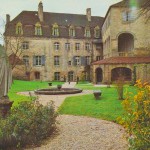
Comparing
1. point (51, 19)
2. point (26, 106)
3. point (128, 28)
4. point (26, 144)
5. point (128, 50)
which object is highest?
point (51, 19)

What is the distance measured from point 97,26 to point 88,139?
138 ft

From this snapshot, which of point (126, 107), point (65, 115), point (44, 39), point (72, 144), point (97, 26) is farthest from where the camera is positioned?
point (97, 26)

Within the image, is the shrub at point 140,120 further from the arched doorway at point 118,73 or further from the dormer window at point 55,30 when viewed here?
the dormer window at point 55,30

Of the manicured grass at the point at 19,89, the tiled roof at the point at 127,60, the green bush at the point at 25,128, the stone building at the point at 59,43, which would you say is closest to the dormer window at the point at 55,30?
the stone building at the point at 59,43

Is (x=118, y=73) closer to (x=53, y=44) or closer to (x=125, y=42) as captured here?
(x=125, y=42)

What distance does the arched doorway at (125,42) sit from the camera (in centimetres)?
3847

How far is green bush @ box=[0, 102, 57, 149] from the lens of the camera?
8562 mm

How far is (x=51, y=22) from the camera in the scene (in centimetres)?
4784

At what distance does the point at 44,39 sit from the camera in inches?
1812

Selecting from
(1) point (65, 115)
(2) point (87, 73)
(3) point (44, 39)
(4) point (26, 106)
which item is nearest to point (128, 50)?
(2) point (87, 73)

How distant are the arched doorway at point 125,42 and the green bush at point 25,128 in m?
29.9

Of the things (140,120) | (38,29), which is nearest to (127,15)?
(38,29)

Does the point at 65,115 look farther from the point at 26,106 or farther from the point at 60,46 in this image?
the point at 60,46

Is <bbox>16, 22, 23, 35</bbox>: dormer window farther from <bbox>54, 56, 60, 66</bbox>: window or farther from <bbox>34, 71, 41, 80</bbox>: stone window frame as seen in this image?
<bbox>54, 56, 60, 66</bbox>: window
